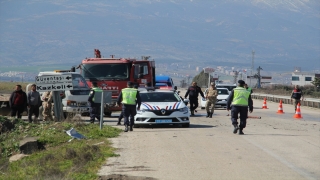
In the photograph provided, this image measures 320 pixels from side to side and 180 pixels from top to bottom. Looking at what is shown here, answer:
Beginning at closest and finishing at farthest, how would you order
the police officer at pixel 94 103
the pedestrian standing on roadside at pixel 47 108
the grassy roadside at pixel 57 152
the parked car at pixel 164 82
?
the grassy roadside at pixel 57 152
the police officer at pixel 94 103
the pedestrian standing on roadside at pixel 47 108
the parked car at pixel 164 82

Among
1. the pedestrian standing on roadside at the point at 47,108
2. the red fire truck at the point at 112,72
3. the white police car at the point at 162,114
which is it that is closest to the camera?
the white police car at the point at 162,114

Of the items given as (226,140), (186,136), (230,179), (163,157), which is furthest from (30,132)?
(230,179)

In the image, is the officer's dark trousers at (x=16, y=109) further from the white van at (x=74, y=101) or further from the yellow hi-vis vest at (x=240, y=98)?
the yellow hi-vis vest at (x=240, y=98)

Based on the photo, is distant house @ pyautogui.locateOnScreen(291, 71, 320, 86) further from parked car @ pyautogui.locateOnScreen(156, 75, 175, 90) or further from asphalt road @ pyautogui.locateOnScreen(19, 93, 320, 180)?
asphalt road @ pyautogui.locateOnScreen(19, 93, 320, 180)

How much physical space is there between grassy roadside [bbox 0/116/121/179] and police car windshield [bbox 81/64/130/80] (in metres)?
8.20

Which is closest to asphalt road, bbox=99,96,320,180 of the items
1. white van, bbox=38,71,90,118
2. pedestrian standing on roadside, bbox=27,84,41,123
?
pedestrian standing on roadside, bbox=27,84,41,123

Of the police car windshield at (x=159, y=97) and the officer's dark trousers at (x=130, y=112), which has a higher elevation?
the police car windshield at (x=159, y=97)

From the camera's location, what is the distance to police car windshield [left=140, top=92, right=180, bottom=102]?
24.6 m

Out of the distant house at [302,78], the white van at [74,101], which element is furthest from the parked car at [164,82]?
the distant house at [302,78]

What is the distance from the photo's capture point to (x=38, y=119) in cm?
2591

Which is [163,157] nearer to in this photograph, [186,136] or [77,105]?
[186,136]

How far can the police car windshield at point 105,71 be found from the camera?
31.1 m

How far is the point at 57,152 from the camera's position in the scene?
16.2 m

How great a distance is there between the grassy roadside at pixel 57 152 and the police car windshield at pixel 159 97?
2.43 metres
